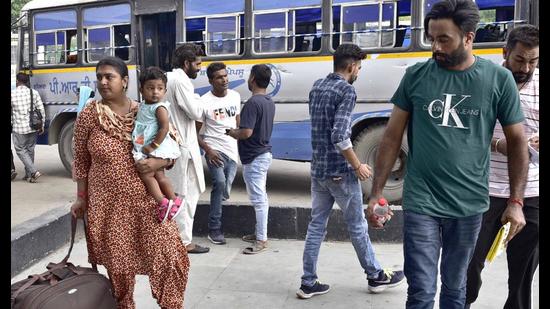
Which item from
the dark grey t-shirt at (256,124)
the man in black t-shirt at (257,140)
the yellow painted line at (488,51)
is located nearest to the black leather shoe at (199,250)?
the man in black t-shirt at (257,140)

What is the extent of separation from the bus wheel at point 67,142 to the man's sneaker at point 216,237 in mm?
4267

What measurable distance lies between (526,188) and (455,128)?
68 cm

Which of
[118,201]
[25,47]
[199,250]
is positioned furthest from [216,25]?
[118,201]

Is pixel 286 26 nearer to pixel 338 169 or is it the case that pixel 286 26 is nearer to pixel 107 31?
pixel 107 31

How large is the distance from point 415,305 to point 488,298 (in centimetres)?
144

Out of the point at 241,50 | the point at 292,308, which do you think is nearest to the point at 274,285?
the point at 292,308

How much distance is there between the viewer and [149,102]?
3566mm

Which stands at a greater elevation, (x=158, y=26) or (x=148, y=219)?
(x=158, y=26)

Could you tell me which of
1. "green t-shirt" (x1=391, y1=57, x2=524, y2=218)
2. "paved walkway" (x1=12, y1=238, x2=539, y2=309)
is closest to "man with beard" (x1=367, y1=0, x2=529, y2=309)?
"green t-shirt" (x1=391, y1=57, x2=524, y2=218)

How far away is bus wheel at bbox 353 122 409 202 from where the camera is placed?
6.84 meters

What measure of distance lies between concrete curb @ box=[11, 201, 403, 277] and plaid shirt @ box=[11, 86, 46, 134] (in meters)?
3.41

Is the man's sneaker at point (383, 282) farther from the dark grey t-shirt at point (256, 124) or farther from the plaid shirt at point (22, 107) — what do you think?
the plaid shirt at point (22, 107)

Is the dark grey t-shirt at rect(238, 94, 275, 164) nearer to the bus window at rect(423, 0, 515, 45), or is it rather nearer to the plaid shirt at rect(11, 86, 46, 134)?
the bus window at rect(423, 0, 515, 45)

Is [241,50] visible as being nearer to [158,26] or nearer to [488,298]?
[158,26]
